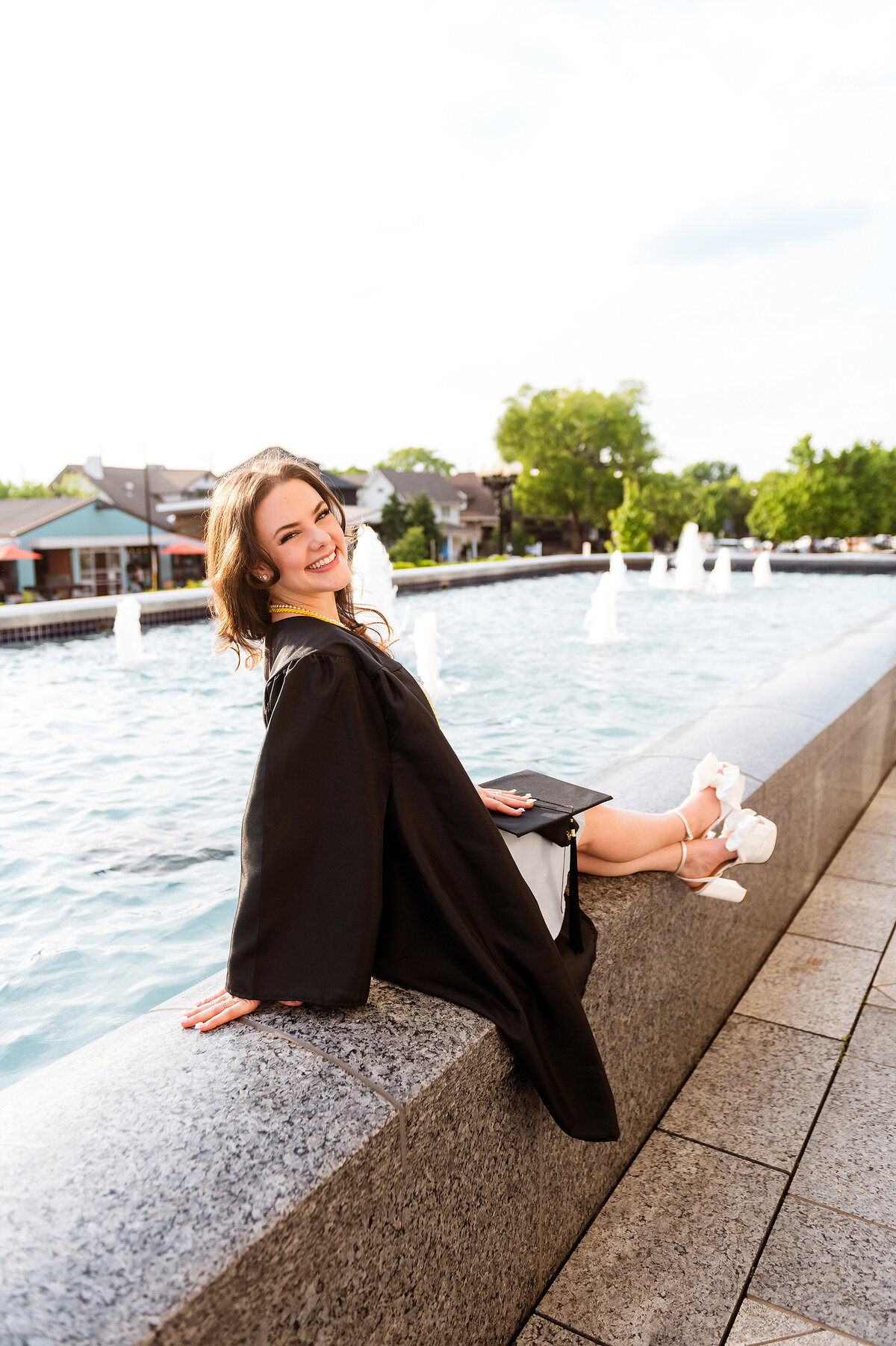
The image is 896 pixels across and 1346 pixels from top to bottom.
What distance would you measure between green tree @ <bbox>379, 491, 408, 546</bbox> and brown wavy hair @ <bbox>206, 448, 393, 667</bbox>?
50162mm

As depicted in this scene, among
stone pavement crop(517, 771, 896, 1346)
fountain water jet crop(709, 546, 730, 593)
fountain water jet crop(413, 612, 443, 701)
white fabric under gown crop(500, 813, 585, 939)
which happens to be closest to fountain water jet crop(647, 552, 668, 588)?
fountain water jet crop(709, 546, 730, 593)

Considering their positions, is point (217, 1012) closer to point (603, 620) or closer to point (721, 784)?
point (721, 784)

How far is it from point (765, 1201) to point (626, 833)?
3.08ft

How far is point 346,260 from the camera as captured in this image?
137ft

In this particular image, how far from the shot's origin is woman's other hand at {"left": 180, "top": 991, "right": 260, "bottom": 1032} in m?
1.56

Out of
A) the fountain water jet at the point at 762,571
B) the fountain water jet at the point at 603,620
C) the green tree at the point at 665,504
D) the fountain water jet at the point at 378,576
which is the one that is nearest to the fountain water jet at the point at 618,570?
the fountain water jet at the point at 762,571

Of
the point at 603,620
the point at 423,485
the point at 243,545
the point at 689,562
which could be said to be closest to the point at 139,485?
the point at 423,485

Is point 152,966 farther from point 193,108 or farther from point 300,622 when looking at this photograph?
point 193,108

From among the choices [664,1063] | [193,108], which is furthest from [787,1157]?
[193,108]

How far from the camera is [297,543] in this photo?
1.92 metres

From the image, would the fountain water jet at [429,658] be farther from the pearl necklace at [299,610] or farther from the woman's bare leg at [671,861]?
the pearl necklace at [299,610]

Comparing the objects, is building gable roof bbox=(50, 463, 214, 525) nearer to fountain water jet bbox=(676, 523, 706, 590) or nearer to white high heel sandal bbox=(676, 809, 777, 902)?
fountain water jet bbox=(676, 523, 706, 590)

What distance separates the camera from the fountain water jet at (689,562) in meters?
21.4

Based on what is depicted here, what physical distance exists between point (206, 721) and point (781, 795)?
17.2 feet
